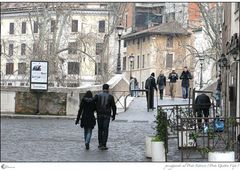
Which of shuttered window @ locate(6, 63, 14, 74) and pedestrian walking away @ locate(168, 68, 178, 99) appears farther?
shuttered window @ locate(6, 63, 14, 74)

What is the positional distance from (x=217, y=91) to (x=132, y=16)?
18.5 feet

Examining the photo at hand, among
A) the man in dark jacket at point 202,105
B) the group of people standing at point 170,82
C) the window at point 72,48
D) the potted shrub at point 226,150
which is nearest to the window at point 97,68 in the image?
the window at point 72,48

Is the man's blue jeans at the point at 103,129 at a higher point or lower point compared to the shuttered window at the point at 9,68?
lower

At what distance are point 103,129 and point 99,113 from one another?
314 millimetres

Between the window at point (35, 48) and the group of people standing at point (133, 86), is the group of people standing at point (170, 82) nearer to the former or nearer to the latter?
the group of people standing at point (133, 86)

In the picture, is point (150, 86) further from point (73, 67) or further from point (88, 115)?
point (73, 67)

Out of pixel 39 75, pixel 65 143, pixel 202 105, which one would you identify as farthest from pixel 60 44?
pixel 202 105

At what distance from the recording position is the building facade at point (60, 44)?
533 inches

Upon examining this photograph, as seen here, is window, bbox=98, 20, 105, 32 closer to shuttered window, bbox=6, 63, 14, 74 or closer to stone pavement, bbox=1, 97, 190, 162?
stone pavement, bbox=1, 97, 190, 162

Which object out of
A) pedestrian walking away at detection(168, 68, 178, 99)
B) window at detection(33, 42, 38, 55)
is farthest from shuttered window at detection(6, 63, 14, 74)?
pedestrian walking away at detection(168, 68, 178, 99)

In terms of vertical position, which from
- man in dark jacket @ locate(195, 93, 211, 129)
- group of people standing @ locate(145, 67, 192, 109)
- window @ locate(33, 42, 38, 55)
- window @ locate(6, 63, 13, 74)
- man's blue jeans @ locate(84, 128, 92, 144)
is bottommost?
man's blue jeans @ locate(84, 128, 92, 144)

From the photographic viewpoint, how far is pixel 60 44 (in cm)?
1523

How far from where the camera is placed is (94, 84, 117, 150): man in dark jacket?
12.4 meters

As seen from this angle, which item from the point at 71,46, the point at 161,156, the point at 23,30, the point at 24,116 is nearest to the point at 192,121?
the point at 161,156
